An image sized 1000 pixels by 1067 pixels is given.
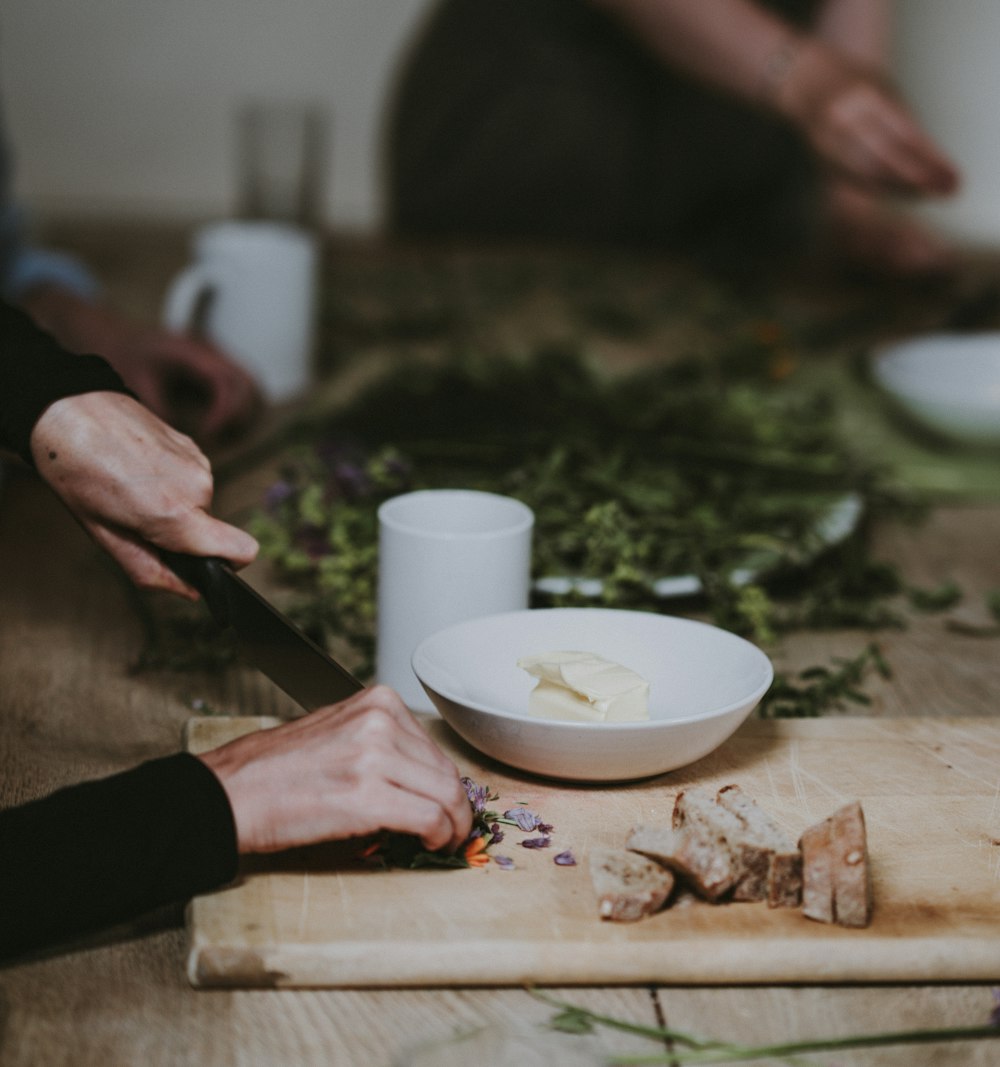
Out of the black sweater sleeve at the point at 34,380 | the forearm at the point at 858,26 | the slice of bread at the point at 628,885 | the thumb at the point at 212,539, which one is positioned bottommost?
the slice of bread at the point at 628,885

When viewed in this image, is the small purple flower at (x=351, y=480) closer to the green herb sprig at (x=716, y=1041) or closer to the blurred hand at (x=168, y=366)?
the blurred hand at (x=168, y=366)

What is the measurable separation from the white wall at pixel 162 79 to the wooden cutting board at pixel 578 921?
326cm

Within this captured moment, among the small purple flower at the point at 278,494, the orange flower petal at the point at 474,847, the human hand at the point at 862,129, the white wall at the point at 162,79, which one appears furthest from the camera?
the white wall at the point at 162,79

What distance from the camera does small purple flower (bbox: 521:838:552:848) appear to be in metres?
0.85

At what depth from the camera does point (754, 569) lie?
127 cm

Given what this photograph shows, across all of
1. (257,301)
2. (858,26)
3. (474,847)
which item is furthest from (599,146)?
(474,847)

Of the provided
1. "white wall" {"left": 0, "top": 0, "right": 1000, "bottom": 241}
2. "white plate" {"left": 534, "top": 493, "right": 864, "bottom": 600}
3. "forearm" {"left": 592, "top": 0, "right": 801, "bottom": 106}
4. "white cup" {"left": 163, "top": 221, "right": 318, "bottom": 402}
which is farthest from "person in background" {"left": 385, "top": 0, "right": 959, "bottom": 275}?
"white plate" {"left": 534, "top": 493, "right": 864, "bottom": 600}

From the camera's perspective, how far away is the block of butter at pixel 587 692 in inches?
34.3

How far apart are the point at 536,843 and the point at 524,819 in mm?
25

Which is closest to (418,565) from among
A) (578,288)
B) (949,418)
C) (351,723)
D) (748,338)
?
(351,723)

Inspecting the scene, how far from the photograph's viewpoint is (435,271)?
2730 millimetres

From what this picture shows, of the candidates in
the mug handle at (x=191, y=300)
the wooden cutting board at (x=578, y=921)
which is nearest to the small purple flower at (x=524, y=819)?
the wooden cutting board at (x=578, y=921)

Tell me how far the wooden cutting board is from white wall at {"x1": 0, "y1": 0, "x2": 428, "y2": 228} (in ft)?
10.7

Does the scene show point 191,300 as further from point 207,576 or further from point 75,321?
point 207,576
